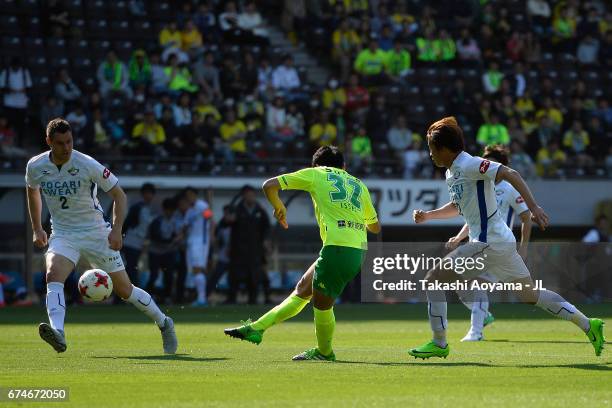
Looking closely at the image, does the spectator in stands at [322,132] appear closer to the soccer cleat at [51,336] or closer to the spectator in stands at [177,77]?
the spectator in stands at [177,77]

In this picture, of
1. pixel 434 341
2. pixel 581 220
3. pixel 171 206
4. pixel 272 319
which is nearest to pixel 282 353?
pixel 272 319

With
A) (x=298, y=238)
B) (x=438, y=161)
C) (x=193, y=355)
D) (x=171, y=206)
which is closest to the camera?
(x=438, y=161)

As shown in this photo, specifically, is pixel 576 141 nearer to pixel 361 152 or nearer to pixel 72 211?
pixel 361 152

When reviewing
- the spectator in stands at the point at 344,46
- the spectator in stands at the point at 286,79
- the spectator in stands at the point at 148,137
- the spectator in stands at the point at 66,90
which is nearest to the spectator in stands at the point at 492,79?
the spectator in stands at the point at 344,46

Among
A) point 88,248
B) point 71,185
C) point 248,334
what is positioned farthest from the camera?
point 88,248

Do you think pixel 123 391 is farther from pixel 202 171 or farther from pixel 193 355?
pixel 202 171

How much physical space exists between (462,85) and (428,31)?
A: 215 centimetres

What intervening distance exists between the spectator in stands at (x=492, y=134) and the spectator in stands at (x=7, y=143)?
971 centimetres

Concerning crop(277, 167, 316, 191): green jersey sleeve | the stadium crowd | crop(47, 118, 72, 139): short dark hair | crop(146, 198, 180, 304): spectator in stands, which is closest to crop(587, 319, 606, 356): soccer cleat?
crop(277, 167, 316, 191): green jersey sleeve

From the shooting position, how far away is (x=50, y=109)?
25531mm

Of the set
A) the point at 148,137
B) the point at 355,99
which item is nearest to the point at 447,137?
the point at 148,137

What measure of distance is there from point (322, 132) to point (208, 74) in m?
2.74

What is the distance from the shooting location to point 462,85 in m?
29.9

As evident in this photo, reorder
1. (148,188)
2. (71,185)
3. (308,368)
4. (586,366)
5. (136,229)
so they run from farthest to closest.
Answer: (136,229) → (148,188) → (71,185) → (586,366) → (308,368)
